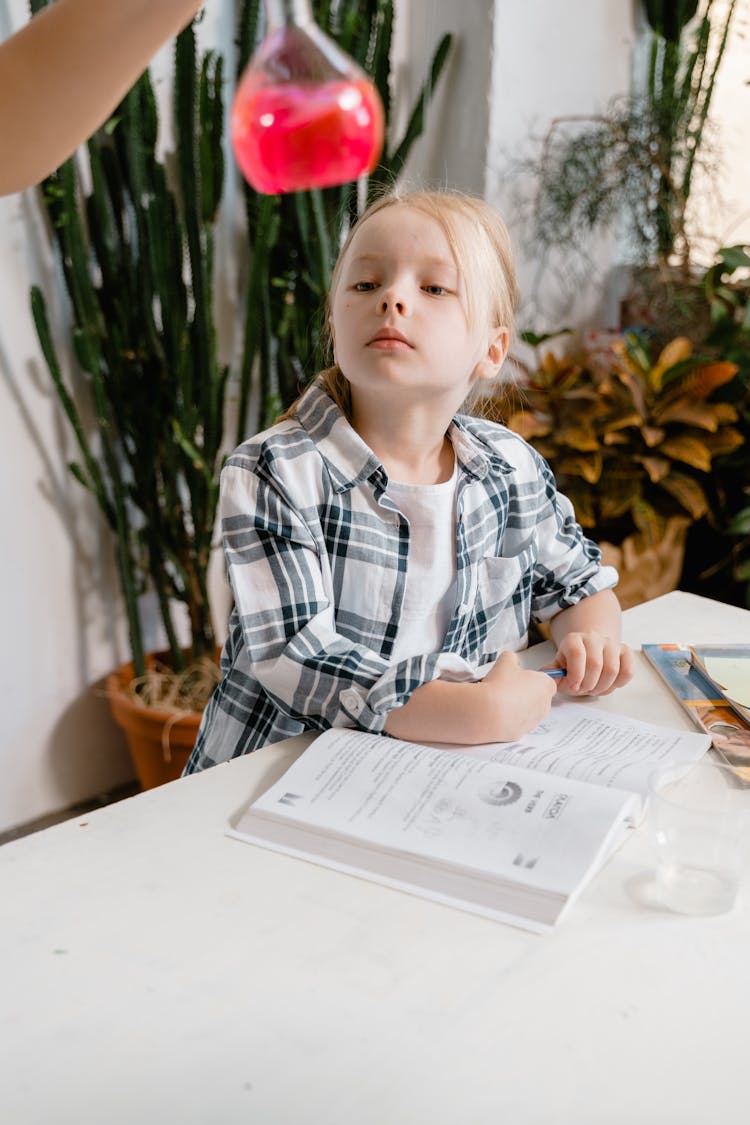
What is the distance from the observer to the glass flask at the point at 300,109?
1.83ft

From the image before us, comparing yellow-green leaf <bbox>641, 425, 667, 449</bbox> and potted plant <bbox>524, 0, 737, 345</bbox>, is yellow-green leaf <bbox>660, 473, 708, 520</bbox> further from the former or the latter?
potted plant <bbox>524, 0, 737, 345</bbox>

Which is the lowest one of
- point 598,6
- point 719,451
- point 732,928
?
point 719,451

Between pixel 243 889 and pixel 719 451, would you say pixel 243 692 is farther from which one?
pixel 719 451

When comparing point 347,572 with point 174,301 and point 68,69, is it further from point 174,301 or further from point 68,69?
point 174,301

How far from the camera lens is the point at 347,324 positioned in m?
1.23

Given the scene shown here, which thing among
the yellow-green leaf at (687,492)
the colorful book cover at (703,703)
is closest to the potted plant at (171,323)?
the yellow-green leaf at (687,492)

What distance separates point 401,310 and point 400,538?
26cm

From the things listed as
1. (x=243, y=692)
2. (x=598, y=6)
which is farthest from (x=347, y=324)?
(x=598, y=6)

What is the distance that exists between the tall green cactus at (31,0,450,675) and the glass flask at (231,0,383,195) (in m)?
1.56

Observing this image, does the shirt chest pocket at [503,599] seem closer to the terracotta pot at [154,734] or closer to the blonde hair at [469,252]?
the blonde hair at [469,252]

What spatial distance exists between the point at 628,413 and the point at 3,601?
153cm

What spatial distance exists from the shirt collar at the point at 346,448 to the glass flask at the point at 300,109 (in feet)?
2.17

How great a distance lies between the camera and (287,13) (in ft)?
1.86

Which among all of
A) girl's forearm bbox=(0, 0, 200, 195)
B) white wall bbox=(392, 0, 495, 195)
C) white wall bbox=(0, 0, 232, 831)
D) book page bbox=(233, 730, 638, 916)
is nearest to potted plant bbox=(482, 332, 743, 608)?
white wall bbox=(392, 0, 495, 195)
